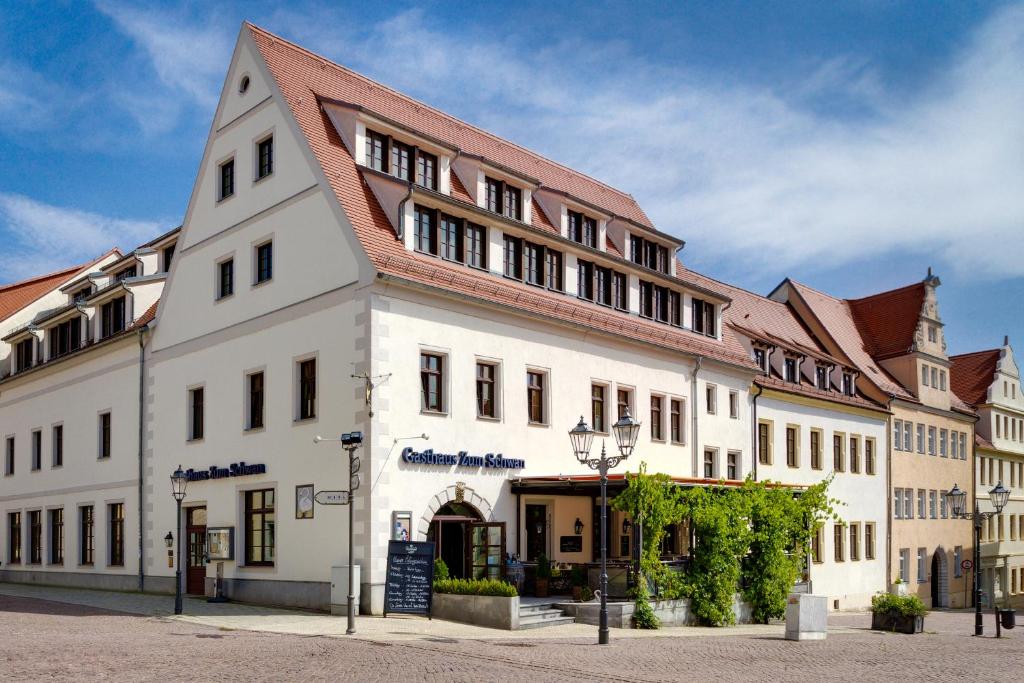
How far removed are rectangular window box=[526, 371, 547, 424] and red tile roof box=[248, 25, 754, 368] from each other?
5.91 ft

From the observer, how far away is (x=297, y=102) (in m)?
28.9

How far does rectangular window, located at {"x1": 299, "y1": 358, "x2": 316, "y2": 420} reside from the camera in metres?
27.5

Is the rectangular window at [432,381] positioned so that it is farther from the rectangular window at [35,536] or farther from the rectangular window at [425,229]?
the rectangular window at [35,536]

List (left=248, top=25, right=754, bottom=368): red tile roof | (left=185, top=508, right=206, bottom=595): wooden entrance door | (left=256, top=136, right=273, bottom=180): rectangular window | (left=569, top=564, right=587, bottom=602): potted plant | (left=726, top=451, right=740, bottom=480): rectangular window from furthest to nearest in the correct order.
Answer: (left=726, top=451, right=740, bottom=480): rectangular window
(left=185, top=508, right=206, bottom=595): wooden entrance door
(left=256, top=136, right=273, bottom=180): rectangular window
(left=569, top=564, right=587, bottom=602): potted plant
(left=248, top=25, right=754, bottom=368): red tile roof

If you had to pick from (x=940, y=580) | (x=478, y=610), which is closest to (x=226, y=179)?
(x=478, y=610)

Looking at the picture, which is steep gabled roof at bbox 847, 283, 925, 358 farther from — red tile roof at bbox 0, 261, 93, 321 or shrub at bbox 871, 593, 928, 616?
red tile roof at bbox 0, 261, 93, 321

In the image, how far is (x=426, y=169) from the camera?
30141mm

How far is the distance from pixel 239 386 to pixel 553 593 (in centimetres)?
982

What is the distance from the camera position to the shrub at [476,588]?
23.7 meters

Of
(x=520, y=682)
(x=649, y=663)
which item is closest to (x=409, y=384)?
(x=649, y=663)

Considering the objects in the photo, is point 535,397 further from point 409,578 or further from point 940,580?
point 940,580

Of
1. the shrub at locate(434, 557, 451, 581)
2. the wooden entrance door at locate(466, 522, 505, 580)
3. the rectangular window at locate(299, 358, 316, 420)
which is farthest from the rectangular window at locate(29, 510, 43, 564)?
the shrub at locate(434, 557, 451, 581)

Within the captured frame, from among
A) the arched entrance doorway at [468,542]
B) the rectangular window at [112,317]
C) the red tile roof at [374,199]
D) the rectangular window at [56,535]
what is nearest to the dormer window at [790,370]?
the red tile roof at [374,199]

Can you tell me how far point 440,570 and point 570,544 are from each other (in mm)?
7098
